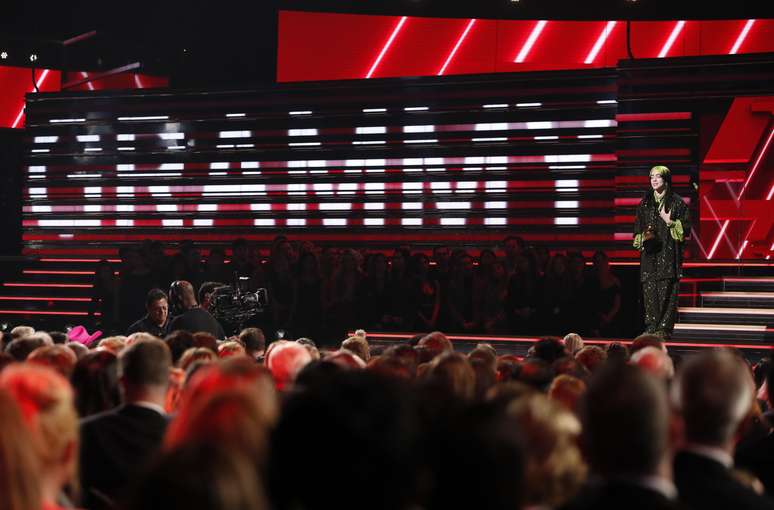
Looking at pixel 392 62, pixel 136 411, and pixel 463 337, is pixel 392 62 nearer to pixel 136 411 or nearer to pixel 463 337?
pixel 463 337

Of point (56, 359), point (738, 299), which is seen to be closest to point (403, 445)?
point (56, 359)

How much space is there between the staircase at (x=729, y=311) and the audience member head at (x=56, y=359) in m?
6.93

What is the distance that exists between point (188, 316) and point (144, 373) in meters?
4.37

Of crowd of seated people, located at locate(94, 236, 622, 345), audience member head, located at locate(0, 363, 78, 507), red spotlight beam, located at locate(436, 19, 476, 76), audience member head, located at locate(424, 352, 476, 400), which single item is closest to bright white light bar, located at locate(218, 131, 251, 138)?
crowd of seated people, located at locate(94, 236, 622, 345)

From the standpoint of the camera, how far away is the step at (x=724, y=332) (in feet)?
33.4

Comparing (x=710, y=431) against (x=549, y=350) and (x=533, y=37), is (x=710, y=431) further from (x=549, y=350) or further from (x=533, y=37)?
(x=533, y=37)

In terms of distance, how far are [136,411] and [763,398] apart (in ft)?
10.5

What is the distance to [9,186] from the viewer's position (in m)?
16.0

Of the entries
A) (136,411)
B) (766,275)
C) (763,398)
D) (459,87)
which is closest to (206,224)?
(459,87)

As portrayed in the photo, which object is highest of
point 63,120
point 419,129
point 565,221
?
point 63,120

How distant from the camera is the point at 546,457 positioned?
8.09 ft

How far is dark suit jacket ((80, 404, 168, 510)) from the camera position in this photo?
3.47 metres

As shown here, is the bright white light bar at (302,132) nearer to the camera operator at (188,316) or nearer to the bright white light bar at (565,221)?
the bright white light bar at (565,221)

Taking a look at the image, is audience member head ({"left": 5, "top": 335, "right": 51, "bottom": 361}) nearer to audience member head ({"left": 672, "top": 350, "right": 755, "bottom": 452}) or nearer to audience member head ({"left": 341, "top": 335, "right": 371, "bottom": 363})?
audience member head ({"left": 341, "top": 335, "right": 371, "bottom": 363})
